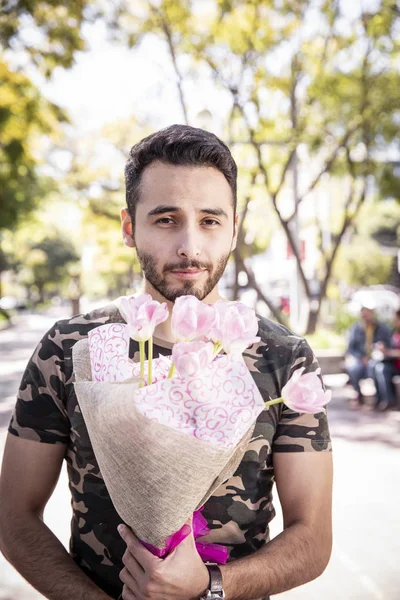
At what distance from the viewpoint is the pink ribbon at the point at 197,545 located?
124 cm

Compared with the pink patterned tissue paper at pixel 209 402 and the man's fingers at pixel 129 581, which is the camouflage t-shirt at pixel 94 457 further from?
the pink patterned tissue paper at pixel 209 402

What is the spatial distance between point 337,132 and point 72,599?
13.4 metres

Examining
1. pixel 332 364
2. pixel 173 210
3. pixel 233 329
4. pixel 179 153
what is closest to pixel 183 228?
pixel 173 210

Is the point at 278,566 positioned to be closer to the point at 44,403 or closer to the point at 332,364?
the point at 44,403

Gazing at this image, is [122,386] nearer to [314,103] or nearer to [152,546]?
[152,546]

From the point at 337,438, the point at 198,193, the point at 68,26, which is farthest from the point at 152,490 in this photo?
the point at 68,26

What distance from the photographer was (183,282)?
5.28 feet

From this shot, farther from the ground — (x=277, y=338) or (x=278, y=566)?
(x=277, y=338)

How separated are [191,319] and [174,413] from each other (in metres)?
0.16

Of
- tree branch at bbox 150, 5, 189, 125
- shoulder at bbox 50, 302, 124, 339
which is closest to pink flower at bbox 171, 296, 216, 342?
shoulder at bbox 50, 302, 124, 339

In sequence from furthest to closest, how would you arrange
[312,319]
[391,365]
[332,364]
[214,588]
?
[312,319], [332,364], [391,365], [214,588]

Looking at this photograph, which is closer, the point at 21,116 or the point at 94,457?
the point at 94,457

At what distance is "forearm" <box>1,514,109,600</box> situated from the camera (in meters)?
1.55

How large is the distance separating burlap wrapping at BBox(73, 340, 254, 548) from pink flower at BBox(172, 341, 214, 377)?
0.32 ft
